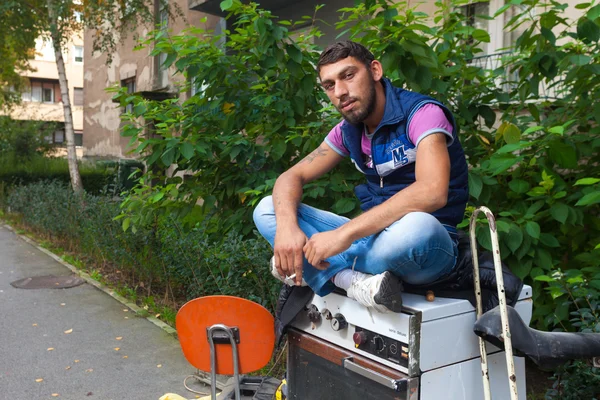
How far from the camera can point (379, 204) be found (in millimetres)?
2533

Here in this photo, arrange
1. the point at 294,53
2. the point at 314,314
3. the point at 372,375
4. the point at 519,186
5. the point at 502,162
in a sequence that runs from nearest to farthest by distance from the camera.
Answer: the point at 372,375 < the point at 314,314 < the point at 502,162 < the point at 519,186 < the point at 294,53

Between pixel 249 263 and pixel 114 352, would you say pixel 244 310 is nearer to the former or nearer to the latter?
pixel 249 263

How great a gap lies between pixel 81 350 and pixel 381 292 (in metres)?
3.62

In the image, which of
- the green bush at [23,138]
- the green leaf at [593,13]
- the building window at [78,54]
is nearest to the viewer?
the green leaf at [593,13]

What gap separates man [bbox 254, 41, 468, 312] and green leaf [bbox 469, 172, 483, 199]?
3.29 ft

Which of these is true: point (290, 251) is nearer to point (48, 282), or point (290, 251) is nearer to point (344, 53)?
point (344, 53)

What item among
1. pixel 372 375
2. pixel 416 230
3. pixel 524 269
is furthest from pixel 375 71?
pixel 524 269

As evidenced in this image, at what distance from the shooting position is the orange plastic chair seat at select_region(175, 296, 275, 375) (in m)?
2.93

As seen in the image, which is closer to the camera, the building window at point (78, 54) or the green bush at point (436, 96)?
the green bush at point (436, 96)

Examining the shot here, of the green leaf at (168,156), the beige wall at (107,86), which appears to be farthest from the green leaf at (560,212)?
the beige wall at (107,86)

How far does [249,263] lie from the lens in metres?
4.41

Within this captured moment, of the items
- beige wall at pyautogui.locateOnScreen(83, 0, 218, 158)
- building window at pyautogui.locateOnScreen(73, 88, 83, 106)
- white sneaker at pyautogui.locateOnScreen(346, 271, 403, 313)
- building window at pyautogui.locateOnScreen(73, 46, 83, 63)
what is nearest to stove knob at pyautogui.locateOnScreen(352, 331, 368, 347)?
white sneaker at pyautogui.locateOnScreen(346, 271, 403, 313)

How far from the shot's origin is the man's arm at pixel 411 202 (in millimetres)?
2203

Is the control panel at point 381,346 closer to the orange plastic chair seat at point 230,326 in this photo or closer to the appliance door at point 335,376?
the appliance door at point 335,376
